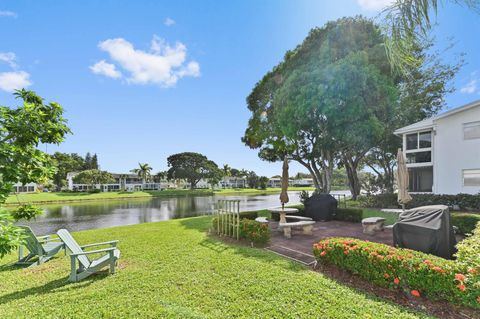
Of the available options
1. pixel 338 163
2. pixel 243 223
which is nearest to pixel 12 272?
pixel 243 223

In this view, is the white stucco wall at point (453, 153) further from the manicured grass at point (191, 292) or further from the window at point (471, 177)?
the manicured grass at point (191, 292)

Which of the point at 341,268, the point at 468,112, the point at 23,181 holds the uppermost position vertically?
the point at 468,112

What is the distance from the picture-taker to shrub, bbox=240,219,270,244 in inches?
268

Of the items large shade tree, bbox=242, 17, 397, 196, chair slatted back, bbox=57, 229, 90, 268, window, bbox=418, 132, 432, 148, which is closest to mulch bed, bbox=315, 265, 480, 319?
chair slatted back, bbox=57, 229, 90, 268

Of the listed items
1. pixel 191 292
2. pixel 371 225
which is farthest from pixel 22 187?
pixel 371 225

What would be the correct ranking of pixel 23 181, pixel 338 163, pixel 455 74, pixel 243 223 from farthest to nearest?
pixel 338 163, pixel 455 74, pixel 243 223, pixel 23 181

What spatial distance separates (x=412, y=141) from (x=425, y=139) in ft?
2.67

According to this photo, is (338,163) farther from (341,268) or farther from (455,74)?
(341,268)

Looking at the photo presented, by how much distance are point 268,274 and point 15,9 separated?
8908 mm

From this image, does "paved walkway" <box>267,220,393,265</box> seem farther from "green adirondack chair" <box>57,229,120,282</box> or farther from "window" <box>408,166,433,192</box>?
"window" <box>408,166,433,192</box>

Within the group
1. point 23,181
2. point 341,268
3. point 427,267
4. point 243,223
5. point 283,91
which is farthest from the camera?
point 283,91

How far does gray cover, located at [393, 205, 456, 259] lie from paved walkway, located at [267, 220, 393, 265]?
1677mm

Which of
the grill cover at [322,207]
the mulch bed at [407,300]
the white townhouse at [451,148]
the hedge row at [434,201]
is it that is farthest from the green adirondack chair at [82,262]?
the white townhouse at [451,148]

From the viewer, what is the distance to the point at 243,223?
7316 millimetres
